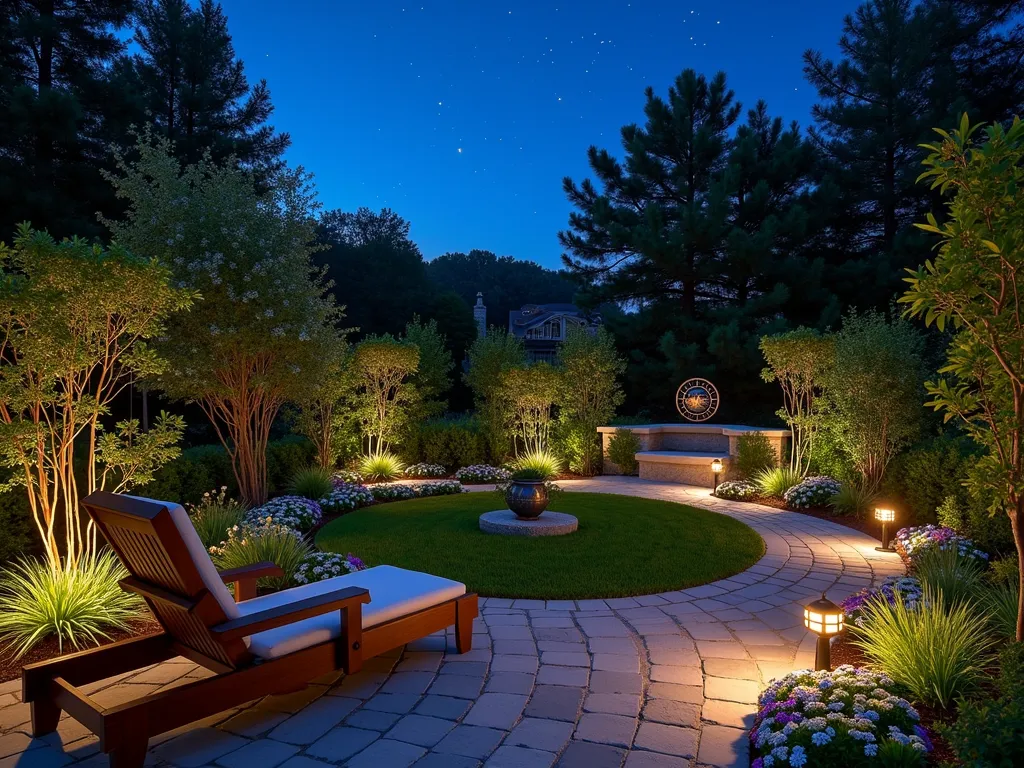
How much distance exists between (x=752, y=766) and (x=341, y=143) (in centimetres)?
2707

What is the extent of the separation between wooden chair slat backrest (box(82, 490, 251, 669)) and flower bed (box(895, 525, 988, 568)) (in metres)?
5.56

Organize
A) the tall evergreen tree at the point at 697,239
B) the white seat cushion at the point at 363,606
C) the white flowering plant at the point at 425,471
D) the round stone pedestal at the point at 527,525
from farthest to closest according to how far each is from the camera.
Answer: the tall evergreen tree at the point at 697,239 < the white flowering plant at the point at 425,471 < the round stone pedestal at the point at 527,525 < the white seat cushion at the point at 363,606

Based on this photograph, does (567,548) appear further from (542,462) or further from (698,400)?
(698,400)

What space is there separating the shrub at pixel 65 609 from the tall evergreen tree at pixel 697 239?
50.5 feet

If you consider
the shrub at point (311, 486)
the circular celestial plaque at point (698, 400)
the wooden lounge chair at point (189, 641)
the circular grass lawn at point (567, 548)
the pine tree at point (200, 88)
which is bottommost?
the circular grass lawn at point (567, 548)

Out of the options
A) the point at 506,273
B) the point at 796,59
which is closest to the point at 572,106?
the point at 796,59

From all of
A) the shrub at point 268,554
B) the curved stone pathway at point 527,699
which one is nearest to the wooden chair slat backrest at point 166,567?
the curved stone pathway at point 527,699

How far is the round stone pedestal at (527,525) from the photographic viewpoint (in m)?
6.97

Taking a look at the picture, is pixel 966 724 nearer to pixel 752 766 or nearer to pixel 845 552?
pixel 752 766

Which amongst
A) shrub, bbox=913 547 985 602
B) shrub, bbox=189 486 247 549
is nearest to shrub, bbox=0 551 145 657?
shrub, bbox=189 486 247 549

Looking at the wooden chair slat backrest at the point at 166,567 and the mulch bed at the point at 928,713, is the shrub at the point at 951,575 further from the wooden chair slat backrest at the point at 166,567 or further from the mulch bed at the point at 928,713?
the wooden chair slat backrest at the point at 166,567

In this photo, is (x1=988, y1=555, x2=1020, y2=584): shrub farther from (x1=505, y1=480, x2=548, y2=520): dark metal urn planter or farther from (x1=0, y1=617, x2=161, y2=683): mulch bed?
(x1=0, y1=617, x2=161, y2=683): mulch bed

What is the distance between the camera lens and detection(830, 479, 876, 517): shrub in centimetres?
810

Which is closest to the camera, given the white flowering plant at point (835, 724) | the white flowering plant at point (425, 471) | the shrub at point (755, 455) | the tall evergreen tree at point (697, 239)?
the white flowering plant at point (835, 724)
